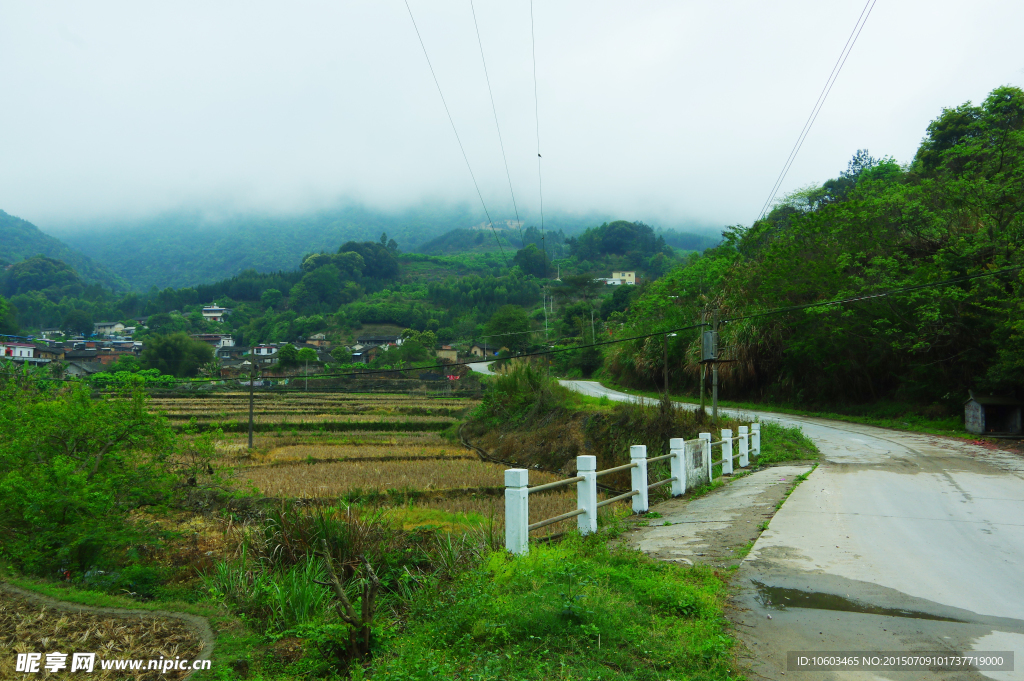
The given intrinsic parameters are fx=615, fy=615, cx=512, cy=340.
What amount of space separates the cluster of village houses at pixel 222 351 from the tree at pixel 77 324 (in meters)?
2.02

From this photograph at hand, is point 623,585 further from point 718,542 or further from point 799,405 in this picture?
point 799,405

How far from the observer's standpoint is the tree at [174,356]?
78519 millimetres

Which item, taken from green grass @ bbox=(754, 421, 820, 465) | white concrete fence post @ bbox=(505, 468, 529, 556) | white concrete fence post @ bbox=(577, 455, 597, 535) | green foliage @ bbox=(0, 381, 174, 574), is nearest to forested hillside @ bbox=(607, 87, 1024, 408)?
green grass @ bbox=(754, 421, 820, 465)

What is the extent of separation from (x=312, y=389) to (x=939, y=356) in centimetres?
5381

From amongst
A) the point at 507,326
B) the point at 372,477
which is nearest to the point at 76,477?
the point at 372,477

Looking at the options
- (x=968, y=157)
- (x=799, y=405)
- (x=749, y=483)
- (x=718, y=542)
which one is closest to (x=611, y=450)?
(x=749, y=483)

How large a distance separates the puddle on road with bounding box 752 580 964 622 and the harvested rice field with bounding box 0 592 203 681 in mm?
5301

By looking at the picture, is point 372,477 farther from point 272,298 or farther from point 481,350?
point 272,298

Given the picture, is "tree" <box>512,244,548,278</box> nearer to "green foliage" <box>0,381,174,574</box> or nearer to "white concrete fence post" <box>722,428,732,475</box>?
"white concrete fence post" <box>722,428,732,475</box>

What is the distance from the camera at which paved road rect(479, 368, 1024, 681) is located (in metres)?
4.82

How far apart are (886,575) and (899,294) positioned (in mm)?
27593

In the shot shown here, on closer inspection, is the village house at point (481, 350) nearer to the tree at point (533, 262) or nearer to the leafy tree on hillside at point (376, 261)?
the tree at point (533, 262)

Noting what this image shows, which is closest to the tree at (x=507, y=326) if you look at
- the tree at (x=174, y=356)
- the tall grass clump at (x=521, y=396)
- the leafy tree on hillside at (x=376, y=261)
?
the tree at (x=174, y=356)

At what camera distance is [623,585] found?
5945 millimetres
